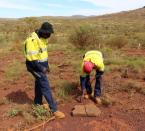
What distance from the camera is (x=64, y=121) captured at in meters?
6.88

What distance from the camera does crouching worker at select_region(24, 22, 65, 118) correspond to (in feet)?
21.9

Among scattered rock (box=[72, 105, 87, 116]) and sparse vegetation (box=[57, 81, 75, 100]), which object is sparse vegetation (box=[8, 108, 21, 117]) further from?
sparse vegetation (box=[57, 81, 75, 100])

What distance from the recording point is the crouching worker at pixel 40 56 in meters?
6.68

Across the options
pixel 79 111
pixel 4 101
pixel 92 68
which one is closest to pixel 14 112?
pixel 4 101

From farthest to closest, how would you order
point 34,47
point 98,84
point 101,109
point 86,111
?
point 98,84 < point 101,109 < point 86,111 < point 34,47

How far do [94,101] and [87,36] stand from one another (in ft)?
36.3

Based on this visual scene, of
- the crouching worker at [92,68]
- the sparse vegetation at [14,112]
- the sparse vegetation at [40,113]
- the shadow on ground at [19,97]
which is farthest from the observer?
the shadow on ground at [19,97]

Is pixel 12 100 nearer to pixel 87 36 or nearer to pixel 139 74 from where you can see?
pixel 139 74

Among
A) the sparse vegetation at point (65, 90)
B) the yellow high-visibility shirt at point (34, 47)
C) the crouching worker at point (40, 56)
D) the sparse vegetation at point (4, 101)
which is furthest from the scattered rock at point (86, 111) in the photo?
the sparse vegetation at point (4, 101)

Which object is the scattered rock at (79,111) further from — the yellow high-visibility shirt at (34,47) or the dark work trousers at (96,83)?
the yellow high-visibility shirt at (34,47)

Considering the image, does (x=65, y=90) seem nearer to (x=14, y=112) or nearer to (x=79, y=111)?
(x=79, y=111)

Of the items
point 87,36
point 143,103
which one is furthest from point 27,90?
point 87,36

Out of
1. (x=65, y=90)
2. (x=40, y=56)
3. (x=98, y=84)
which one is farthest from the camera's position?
(x=65, y=90)

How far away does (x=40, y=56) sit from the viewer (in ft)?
22.3
